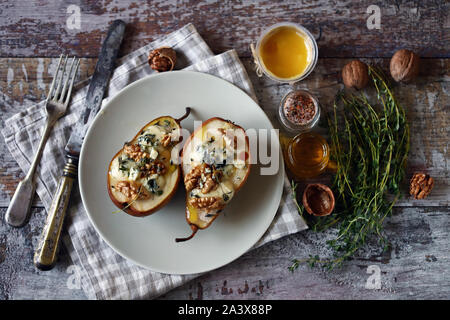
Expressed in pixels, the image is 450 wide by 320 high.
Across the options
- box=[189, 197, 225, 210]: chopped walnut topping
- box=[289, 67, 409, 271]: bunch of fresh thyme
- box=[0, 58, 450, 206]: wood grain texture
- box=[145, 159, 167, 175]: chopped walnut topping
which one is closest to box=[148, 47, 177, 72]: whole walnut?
box=[0, 58, 450, 206]: wood grain texture

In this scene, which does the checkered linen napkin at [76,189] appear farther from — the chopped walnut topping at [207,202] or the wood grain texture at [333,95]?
the chopped walnut topping at [207,202]

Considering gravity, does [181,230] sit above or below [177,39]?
below

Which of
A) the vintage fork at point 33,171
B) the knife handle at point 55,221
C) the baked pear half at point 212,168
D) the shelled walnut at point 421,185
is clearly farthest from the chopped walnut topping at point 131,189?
the shelled walnut at point 421,185

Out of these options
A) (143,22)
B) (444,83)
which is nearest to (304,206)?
(444,83)

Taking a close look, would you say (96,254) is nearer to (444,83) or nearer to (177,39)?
(177,39)

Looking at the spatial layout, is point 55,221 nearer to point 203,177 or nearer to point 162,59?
point 203,177

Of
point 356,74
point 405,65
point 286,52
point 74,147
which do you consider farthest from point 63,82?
point 405,65
